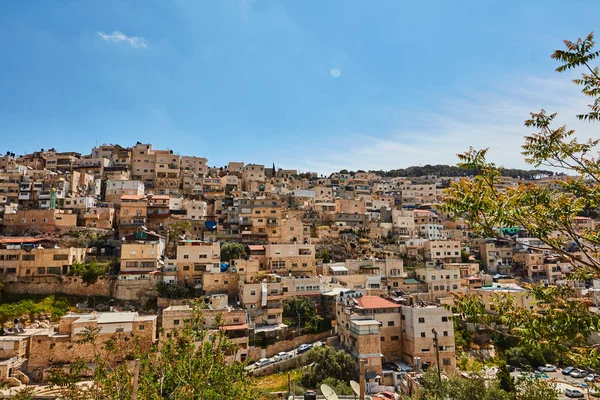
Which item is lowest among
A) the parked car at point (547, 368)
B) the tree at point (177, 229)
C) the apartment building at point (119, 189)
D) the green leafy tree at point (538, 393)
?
the parked car at point (547, 368)

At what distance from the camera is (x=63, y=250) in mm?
33156

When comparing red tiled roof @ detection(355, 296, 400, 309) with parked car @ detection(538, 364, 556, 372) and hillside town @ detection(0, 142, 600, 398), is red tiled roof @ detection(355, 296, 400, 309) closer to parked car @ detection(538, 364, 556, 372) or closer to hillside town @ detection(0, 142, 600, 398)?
hillside town @ detection(0, 142, 600, 398)

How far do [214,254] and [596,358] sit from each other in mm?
31692

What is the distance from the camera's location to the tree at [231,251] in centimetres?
3853

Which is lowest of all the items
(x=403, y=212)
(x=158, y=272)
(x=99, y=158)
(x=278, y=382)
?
(x=278, y=382)

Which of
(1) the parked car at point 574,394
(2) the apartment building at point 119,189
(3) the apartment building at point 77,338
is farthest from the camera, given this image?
(2) the apartment building at point 119,189

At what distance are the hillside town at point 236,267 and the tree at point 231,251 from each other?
222 millimetres

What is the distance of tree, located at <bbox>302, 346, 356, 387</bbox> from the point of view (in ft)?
75.2

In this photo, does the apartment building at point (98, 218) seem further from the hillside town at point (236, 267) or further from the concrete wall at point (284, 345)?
the concrete wall at point (284, 345)

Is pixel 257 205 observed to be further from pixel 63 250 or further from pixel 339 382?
pixel 339 382

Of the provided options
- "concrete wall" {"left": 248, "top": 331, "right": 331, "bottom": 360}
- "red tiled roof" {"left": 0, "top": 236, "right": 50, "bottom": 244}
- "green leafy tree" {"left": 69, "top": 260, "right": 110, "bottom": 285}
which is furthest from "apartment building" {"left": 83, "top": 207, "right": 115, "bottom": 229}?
"concrete wall" {"left": 248, "top": 331, "right": 331, "bottom": 360}

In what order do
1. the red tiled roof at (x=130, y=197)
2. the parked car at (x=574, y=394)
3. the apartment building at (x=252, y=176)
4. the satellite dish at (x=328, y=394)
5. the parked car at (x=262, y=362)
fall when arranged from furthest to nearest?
1. the apartment building at (x=252, y=176)
2. the red tiled roof at (x=130, y=197)
3. the parked car at (x=262, y=362)
4. the parked car at (x=574, y=394)
5. the satellite dish at (x=328, y=394)

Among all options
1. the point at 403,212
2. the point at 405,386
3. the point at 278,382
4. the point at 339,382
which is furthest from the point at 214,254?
the point at 403,212

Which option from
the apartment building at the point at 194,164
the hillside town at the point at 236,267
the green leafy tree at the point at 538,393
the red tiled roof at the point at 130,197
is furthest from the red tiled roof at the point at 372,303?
the apartment building at the point at 194,164
